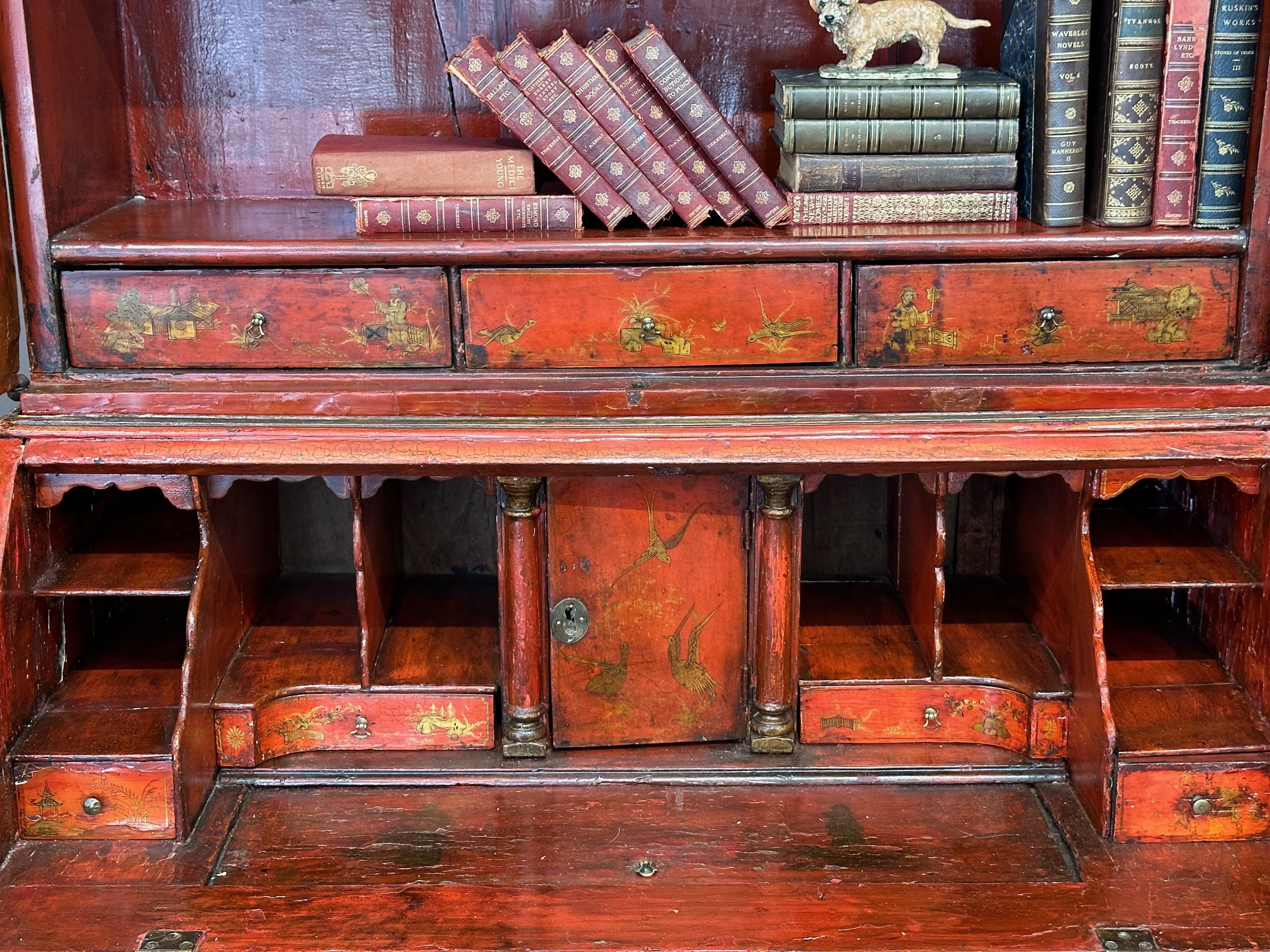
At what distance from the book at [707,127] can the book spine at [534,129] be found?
0.18 metres

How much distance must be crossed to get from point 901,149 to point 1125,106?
0.38 metres

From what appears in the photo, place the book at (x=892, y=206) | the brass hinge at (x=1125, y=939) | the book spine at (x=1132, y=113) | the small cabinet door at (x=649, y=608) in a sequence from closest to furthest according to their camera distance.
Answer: the brass hinge at (x=1125, y=939) < the book spine at (x=1132, y=113) < the book at (x=892, y=206) < the small cabinet door at (x=649, y=608)

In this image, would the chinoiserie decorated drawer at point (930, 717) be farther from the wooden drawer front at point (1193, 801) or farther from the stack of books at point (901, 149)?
the stack of books at point (901, 149)

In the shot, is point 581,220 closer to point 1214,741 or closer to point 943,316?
point 943,316

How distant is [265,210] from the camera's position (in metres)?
2.62

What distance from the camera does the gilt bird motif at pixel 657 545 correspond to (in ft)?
8.13

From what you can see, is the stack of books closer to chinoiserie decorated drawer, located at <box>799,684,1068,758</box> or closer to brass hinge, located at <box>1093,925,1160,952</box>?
chinoiserie decorated drawer, located at <box>799,684,1068,758</box>

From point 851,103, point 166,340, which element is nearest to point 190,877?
point 166,340

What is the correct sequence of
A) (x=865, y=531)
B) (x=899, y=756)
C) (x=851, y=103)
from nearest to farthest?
(x=851, y=103) < (x=899, y=756) < (x=865, y=531)

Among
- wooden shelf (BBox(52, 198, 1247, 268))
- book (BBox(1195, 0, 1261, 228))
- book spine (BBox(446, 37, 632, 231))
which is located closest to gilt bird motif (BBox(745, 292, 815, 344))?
wooden shelf (BBox(52, 198, 1247, 268))

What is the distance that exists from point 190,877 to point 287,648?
1.70ft

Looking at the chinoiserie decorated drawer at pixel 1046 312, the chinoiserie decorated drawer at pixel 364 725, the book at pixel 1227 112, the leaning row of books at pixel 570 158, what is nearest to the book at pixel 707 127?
the leaning row of books at pixel 570 158

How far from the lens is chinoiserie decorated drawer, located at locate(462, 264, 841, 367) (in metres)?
2.29

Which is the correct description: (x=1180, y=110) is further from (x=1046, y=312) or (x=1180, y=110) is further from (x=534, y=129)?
(x=534, y=129)
